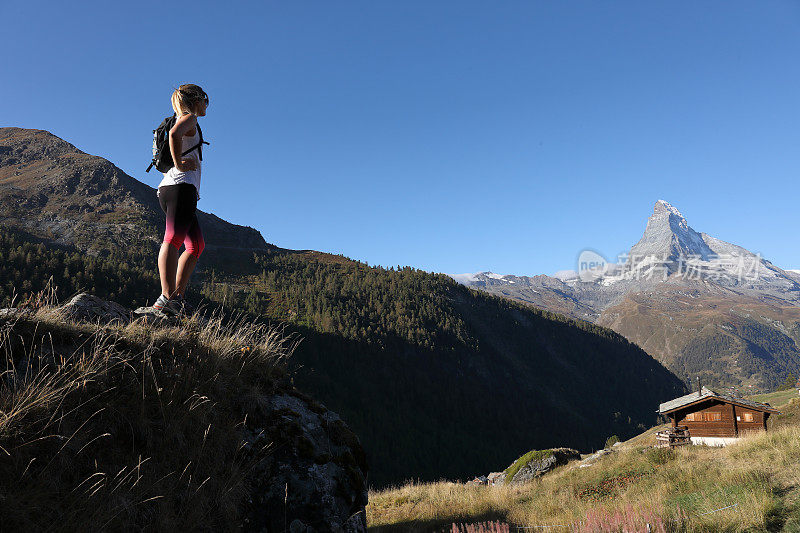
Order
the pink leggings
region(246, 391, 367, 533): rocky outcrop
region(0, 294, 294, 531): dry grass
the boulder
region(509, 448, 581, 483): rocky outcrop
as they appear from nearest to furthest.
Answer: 1. region(0, 294, 294, 531): dry grass
2. region(246, 391, 367, 533): rocky outcrop
3. the boulder
4. the pink leggings
5. region(509, 448, 581, 483): rocky outcrop

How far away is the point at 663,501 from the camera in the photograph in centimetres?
704

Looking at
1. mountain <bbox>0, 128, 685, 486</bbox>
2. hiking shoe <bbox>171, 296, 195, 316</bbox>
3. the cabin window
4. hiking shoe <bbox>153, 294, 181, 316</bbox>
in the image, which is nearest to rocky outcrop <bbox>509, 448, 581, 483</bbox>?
the cabin window

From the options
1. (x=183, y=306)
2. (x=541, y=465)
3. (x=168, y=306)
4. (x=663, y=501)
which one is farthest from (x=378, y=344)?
(x=168, y=306)

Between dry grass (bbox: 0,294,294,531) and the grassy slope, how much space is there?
4.17m

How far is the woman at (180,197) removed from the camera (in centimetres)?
486

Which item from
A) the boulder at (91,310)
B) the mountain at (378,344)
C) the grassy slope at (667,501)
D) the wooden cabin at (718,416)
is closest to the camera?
the boulder at (91,310)

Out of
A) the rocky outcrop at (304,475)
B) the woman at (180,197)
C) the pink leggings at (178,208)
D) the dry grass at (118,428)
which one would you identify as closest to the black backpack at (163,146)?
the woman at (180,197)

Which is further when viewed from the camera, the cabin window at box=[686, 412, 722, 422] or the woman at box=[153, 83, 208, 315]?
the cabin window at box=[686, 412, 722, 422]

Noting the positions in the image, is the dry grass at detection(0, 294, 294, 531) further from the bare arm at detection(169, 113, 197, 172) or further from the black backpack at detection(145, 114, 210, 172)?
the black backpack at detection(145, 114, 210, 172)

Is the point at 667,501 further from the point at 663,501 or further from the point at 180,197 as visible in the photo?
the point at 180,197

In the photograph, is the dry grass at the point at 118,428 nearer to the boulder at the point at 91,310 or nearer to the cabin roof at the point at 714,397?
the boulder at the point at 91,310

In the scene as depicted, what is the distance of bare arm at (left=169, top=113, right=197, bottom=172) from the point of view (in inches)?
180

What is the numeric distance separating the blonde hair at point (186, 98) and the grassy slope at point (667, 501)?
687 cm

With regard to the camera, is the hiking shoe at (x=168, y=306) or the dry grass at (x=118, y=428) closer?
the dry grass at (x=118, y=428)
